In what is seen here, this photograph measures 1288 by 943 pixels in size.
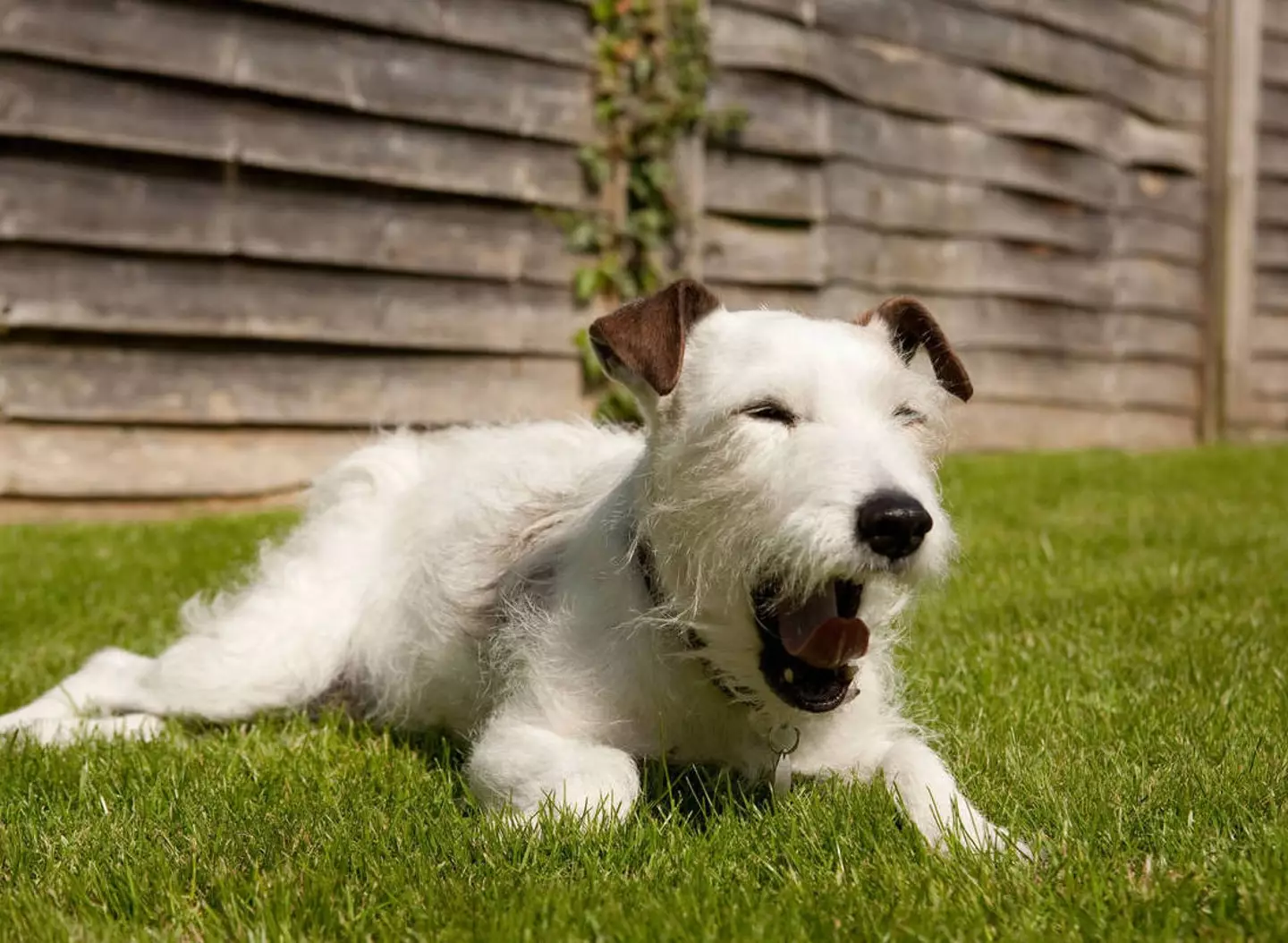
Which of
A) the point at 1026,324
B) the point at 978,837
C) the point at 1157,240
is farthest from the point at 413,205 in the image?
the point at 1157,240

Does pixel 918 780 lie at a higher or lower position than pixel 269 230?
lower

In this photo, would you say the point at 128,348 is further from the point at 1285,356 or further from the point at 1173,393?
the point at 1285,356

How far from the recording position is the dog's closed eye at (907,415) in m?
3.03

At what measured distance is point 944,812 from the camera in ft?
8.87

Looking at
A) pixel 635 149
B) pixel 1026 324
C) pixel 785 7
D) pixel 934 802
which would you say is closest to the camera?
pixel 934 802

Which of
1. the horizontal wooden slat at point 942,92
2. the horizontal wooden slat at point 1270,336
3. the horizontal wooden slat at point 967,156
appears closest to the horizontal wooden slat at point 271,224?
the horizontal wooden slat at point 942,92

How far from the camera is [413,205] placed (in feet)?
25.0

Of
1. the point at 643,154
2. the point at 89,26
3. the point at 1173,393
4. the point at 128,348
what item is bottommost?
the point at 1173,393

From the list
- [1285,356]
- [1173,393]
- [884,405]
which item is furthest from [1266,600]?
[1285,356]

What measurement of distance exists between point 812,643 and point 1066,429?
366 inches

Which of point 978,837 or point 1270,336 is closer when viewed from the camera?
point 978,837

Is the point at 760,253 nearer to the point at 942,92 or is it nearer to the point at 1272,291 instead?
the point at 942,92

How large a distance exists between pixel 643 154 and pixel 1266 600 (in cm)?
483

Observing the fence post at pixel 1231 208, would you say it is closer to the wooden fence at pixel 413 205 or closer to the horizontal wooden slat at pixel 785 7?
the wooden fence at pixel 413 205
